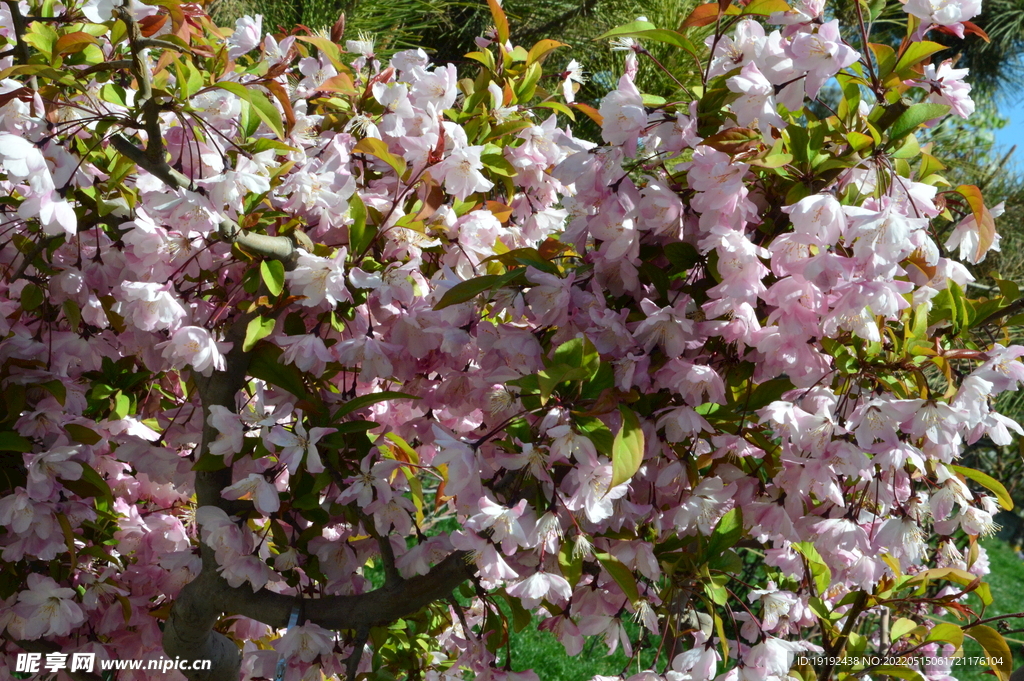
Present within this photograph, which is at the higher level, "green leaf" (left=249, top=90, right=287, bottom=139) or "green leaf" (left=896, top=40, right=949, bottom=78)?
"green leaf" (left=896, top=40, right=949, bottom=78)

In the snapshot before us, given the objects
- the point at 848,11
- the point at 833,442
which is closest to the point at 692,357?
the point at 833,442

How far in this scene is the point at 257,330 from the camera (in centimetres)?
104

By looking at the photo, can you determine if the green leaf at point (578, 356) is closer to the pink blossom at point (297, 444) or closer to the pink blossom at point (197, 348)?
the pink blossom at point (297, 444)

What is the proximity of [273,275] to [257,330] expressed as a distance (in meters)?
0.07

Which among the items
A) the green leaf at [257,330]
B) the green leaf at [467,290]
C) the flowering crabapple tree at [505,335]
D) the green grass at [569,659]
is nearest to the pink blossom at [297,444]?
the flowering crabapple tree at [505,335]

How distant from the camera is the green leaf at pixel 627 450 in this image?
82cm

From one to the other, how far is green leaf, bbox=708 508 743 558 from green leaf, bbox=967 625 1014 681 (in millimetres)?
331

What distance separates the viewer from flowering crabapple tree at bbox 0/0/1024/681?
885 mm

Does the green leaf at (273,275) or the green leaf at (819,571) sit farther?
the green leaf at (819,571)

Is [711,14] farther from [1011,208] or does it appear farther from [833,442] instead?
[1011,208]

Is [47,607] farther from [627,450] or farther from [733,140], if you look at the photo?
[733,140]

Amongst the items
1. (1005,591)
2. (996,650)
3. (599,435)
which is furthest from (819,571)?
(1005,591)

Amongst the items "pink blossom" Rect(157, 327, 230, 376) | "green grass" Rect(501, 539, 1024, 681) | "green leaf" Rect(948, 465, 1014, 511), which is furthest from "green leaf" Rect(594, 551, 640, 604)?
"green grass" Rect(501, 539, 1024, 681)

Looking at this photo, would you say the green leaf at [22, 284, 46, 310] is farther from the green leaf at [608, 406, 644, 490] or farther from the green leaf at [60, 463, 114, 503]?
the green leaf at [608, 406, 644, 490]
